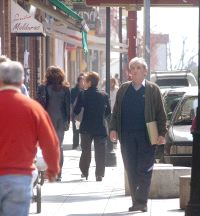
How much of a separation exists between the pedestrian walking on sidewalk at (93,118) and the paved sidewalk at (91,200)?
1.37 feet

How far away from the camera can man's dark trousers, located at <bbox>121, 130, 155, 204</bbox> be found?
12453 mm

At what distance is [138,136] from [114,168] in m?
7.21

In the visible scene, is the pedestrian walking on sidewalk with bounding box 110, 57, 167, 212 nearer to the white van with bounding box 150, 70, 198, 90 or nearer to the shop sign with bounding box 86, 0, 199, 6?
the shop sign with bounding box 86, 0, 199, 6

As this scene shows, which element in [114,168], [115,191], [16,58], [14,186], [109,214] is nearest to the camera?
[14,186]

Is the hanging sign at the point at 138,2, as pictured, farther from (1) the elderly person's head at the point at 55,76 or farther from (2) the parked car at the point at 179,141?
(2) the parked car at the point at 179,141

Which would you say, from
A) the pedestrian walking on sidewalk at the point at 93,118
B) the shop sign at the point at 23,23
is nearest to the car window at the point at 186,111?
the pedestrian walking on sidewalk at the point at 93,118

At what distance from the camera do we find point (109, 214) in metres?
12.4

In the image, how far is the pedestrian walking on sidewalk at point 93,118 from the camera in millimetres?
16844

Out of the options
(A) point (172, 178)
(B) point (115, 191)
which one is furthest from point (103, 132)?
(A) point (172, 178)

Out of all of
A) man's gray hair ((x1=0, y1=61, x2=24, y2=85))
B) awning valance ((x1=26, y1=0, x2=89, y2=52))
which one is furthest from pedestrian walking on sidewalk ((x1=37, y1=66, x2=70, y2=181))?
awning valance ((x1=26, y1=0, x2=89, y2=52))

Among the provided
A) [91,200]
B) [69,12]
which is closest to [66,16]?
[69,12]

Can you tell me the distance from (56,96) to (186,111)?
260 centimetres

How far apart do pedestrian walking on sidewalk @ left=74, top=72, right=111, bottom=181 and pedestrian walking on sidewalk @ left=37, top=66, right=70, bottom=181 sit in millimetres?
305

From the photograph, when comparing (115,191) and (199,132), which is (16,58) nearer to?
(115,191)
